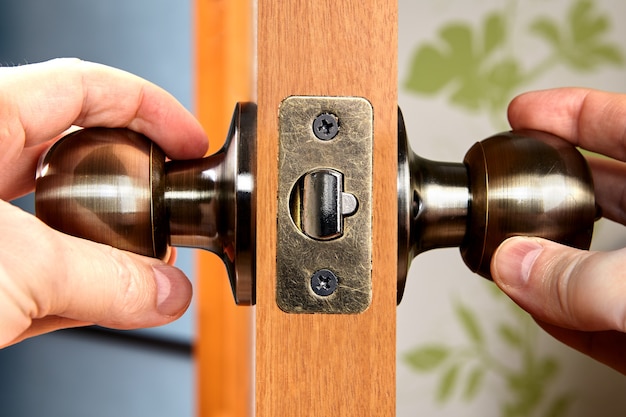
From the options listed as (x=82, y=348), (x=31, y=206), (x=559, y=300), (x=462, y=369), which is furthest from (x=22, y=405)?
(x=559, y=300)

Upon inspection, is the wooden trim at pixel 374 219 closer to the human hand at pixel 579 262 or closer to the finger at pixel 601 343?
the human hand at pixel 579 262

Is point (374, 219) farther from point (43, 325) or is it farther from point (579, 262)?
point (43, 325)

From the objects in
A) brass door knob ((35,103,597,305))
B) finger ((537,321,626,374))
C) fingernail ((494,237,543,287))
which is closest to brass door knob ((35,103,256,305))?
brass door knob ((35,103,597,305))

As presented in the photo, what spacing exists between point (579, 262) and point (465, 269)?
0.45 meters

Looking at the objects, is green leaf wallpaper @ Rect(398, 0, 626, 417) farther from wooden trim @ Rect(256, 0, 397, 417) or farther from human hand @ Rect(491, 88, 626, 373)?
wooden trim @ Rect(256, 0, 397, 417)

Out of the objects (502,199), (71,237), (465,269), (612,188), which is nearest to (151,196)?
(71,237)

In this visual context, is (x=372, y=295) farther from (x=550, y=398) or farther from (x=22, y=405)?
(x=22, y=405)

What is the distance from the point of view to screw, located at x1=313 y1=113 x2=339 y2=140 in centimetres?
21

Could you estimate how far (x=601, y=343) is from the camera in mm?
381

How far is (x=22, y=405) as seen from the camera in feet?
4.30

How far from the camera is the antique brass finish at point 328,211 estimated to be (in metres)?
0.21

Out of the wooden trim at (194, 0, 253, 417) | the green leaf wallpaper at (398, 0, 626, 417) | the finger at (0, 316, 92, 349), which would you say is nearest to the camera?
the finger at (0, 316, 92, 349)

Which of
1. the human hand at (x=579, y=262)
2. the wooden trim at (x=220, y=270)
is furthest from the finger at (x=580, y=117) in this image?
the wooden trim at (x=220, y=270)

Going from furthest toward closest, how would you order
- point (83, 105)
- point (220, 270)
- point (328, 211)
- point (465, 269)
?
point (220, 270) → point (465, 269) → point (83, 105) → point (328, 211)
